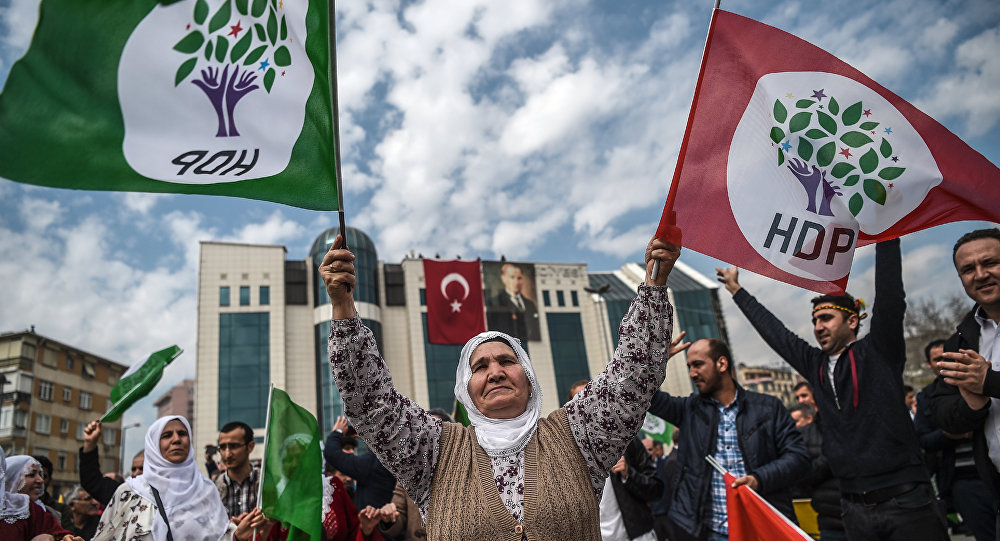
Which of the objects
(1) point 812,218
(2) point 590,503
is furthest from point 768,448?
(2) point 590,503

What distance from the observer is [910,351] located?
38156 millimetres

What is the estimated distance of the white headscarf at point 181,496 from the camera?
446 centimetres

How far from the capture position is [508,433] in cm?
237

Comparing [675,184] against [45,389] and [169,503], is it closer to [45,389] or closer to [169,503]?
[169,503]

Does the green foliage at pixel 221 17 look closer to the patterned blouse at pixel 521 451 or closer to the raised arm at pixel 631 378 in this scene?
the patterned blouse at pixel 521 451

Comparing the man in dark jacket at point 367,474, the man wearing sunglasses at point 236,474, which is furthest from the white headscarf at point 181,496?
the man in dark jacket at point 367,474

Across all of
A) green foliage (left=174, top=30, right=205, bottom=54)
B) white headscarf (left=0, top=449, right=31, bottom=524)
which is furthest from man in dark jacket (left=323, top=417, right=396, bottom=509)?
green foliage (left=174, top=30, right=205, bottom=54)

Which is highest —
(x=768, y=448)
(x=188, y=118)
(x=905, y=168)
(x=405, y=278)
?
(x=405, y=278)

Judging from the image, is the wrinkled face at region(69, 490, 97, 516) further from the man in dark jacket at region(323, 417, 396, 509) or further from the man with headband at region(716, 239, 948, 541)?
the man with headband at region(716, 239, 948, 541)

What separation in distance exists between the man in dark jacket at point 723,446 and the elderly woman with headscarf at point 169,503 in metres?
2.78

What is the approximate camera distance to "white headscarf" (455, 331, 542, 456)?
2.34 metres

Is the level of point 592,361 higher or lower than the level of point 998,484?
higher

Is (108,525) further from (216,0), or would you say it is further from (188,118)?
(216,0)

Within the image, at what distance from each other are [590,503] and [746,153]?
191cm
